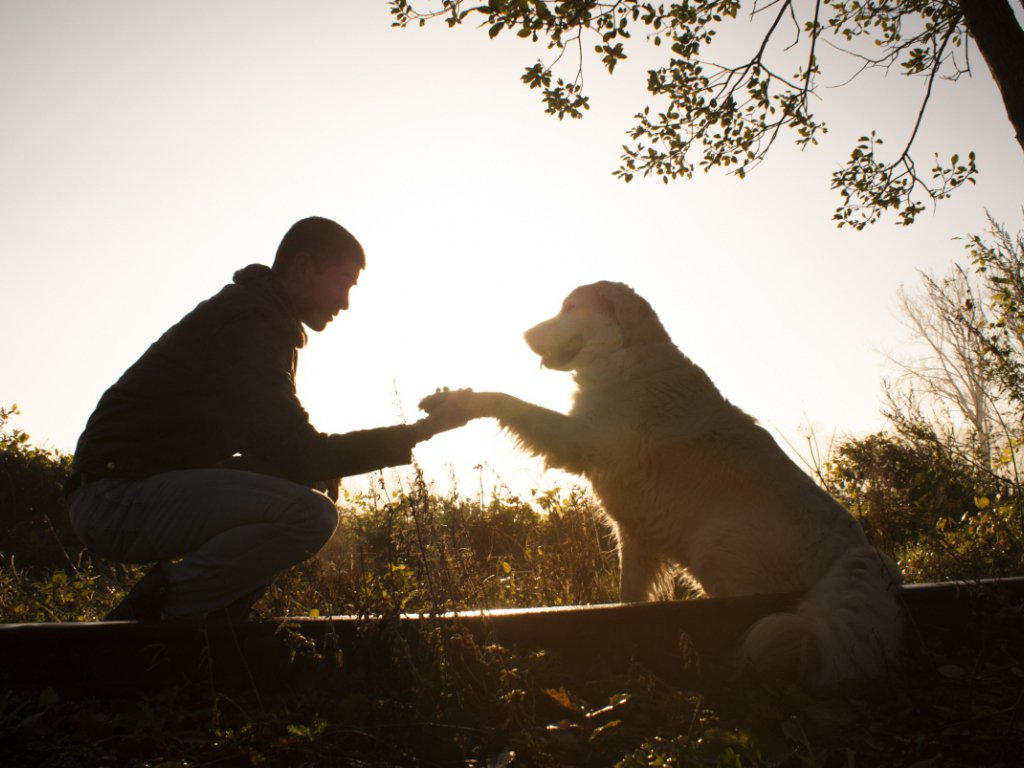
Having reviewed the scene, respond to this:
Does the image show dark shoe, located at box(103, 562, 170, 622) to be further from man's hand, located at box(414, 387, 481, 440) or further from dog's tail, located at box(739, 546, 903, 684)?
dog's tail, located at box(739, 546, 903, 684)

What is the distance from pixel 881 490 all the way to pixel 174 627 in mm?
5231

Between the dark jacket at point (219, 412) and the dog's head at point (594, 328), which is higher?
the dog's head at point (594, 328)

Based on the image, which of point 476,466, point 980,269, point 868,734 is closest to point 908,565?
point 980,269

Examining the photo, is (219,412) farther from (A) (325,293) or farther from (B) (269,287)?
(A) (325,293)

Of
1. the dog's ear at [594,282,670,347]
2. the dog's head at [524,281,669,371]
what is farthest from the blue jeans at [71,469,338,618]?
the dog's ear at [594,282,670,347]

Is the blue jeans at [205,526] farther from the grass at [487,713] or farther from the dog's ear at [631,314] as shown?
the dog's ear at [631,314]

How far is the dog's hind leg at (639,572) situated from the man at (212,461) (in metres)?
1.71

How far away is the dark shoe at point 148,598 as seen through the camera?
3062 mm

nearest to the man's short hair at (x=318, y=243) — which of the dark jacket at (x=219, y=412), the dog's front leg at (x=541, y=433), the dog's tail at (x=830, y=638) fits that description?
the dark jacket at (x=219, y=412)

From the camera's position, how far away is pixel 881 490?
232 inches

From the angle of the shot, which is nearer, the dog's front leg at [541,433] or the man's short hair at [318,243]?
the man's short hair at [318,243]

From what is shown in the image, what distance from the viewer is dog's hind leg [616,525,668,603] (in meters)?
4.54

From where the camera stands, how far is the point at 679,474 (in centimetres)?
425

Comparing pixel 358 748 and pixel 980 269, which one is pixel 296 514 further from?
pixel 980 269
